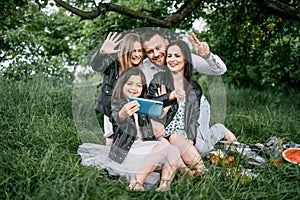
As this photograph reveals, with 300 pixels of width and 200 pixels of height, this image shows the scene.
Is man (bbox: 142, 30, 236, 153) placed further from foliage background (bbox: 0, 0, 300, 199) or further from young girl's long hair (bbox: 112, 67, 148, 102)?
foliage background (bbox: 0, 0, 300, 199)

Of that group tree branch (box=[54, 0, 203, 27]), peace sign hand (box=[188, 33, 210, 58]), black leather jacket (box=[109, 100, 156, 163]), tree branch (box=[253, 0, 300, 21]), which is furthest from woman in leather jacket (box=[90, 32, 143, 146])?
tree branch (box=[253, 0, 300, 21])

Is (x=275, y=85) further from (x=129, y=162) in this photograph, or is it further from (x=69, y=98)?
(x=129, y=162)

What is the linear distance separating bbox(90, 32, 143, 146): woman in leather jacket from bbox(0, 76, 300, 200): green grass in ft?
1.34

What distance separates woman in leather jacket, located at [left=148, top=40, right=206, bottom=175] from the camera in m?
3.08

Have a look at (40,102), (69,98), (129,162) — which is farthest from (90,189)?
(69,98)

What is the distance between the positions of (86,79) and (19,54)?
396cm

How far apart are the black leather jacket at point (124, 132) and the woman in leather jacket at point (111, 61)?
4.7 inches

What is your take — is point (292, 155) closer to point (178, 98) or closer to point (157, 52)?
point (178, 98)

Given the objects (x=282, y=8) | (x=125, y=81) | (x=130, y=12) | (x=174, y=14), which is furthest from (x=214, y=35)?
(x=125, y=81)

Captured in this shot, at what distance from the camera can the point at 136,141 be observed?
296 cm

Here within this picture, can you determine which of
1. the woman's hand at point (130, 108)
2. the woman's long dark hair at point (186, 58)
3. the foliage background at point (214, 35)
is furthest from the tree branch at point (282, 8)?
the woman's hand at point (130, 108)

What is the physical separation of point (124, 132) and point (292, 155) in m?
1.24

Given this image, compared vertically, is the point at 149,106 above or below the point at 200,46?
below

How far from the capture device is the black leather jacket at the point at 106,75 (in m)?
3.11
